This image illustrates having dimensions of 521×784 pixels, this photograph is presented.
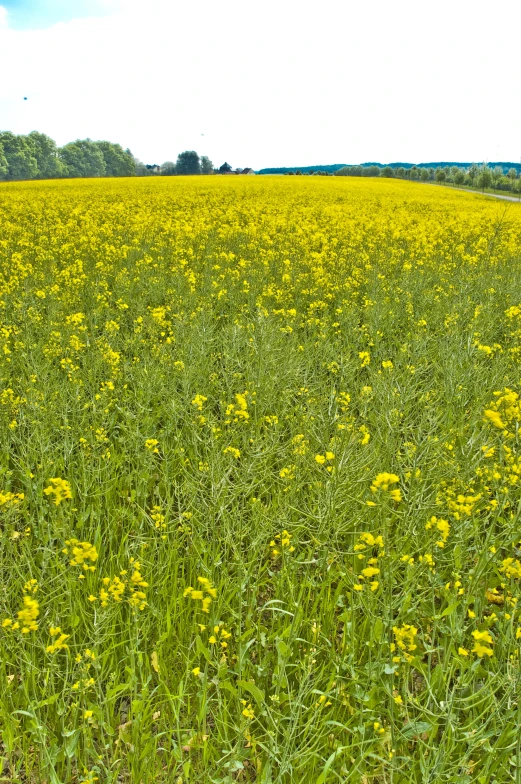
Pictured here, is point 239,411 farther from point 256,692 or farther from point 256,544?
point 256,692

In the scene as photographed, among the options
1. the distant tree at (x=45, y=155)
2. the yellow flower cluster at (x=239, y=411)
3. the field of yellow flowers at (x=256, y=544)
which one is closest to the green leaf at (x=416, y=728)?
the field of yellow flowers at (x=256, y=544)

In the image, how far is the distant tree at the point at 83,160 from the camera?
291 ft

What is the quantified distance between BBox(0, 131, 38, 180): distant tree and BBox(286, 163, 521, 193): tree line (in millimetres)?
40394

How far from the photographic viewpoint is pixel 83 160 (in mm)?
89312

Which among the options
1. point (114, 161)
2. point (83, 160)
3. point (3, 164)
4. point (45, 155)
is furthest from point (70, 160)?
point (3, 164)

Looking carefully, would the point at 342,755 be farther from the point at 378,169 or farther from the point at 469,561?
the point at 378,169

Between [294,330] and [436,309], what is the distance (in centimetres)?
198

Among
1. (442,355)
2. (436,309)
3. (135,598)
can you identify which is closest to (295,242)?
(436,309)

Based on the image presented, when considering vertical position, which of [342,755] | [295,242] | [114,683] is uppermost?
[295,242]

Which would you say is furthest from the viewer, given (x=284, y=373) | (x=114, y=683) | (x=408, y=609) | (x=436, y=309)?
(x=436, y=309)

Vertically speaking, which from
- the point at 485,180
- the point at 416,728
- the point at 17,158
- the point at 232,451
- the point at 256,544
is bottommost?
the point at 416,728

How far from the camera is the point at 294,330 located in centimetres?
604

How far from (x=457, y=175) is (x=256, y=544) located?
81315 millimetres

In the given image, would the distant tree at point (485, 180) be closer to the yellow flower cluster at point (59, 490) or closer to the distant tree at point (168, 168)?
the distant tree at point (168, 168)
